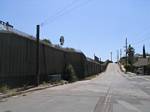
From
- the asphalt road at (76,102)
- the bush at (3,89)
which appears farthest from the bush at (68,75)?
the bush at (3,89)

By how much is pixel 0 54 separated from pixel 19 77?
4.36m

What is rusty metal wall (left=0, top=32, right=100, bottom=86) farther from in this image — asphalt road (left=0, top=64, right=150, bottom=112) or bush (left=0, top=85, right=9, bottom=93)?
asphalt road (left=0, top=64, right=150, bottom=112)

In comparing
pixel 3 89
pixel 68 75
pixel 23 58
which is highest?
pixel 23 58

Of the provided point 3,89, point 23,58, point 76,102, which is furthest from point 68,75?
point 76,102

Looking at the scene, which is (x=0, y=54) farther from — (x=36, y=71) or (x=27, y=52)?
(x=36, y=71)

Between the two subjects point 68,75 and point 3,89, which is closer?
point 3,89

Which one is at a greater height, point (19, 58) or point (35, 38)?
point (35, 38)

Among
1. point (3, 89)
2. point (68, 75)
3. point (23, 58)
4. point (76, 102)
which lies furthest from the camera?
point (68, 75)

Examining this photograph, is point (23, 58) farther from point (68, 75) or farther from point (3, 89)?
point (68, 75)

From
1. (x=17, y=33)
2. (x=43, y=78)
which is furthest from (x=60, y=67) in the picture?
(x=17, y=33)

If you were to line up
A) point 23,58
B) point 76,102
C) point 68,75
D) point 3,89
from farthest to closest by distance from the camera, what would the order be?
point 68,75 < point 23,58 < point 3,89 < point 76,102

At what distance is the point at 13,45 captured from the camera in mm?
25469

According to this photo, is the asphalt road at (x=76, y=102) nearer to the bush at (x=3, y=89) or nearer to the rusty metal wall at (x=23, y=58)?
the bush at (x=3, y=89)

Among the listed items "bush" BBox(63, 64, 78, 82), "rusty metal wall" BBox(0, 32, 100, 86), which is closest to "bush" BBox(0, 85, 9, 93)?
"rusty metal wall" BBox(0, 32, 100, 86)
